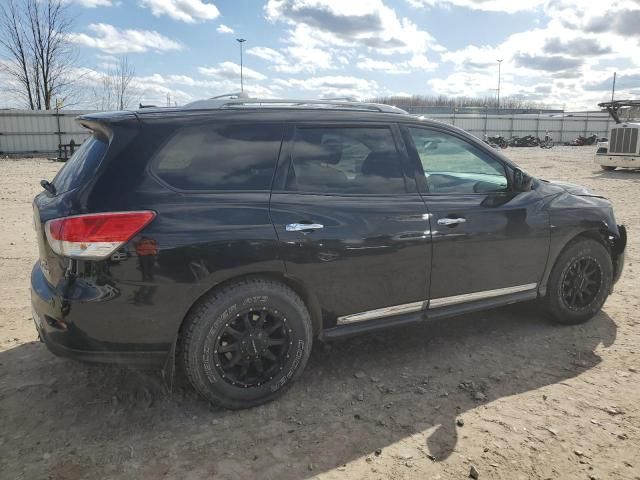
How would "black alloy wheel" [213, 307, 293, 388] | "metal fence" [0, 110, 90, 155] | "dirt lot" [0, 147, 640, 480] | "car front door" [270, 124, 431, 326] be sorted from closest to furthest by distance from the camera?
"dirt lot" [0, 147, 640, 480], "black alloy wheel" [213, 307, 293, 388], "car front door" [270, 124, 431, 326], "metal fence" [0, 110, 90, 155]

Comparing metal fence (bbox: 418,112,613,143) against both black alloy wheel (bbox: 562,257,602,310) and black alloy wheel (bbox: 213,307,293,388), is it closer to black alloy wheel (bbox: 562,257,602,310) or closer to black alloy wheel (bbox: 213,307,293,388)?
black alloy wheel (bbox: 562,257,602,310)

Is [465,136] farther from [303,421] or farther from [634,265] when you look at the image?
[634,265]

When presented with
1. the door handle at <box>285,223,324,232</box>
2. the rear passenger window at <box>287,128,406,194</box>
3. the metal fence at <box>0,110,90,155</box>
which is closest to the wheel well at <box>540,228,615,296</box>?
the rear passenger window at <box>287,128,406,194</box>

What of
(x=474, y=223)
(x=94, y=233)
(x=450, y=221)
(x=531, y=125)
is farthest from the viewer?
(x=531, y=125)

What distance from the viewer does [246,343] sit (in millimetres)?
3037

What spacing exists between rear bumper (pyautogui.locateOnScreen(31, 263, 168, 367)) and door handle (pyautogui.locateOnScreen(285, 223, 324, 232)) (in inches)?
38.9

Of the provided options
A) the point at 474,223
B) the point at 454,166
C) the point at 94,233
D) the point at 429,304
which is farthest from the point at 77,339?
the point at 454,166

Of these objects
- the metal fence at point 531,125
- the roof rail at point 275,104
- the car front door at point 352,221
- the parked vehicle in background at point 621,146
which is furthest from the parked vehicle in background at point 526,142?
the car front door at point 352,221

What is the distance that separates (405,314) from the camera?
360cm

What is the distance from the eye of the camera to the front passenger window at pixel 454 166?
3.71 metres

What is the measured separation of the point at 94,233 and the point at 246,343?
1.04m

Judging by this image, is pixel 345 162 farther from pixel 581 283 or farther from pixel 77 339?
pixel 581 283

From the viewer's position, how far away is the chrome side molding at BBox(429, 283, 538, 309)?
369 centimetres

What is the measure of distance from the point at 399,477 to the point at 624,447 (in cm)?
128
